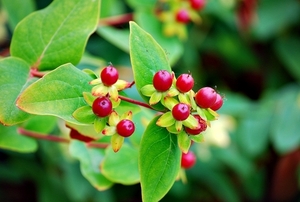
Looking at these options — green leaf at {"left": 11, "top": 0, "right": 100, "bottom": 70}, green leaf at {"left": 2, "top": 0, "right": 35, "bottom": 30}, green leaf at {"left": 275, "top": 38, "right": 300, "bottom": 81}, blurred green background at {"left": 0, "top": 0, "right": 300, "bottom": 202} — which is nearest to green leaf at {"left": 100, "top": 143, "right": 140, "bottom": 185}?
green leaf at {"left": 11, "top": 0, "right": 100, "bottom": 70}

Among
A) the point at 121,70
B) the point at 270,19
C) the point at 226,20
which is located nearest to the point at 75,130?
the point at 121,70

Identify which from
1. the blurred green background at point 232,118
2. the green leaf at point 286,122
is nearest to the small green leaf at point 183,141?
the blurred green background at point 232,118

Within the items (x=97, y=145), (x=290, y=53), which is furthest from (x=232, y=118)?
(x=97, y=145)

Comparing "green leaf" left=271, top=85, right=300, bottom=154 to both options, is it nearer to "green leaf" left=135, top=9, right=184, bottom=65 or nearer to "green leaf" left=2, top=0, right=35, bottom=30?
"green leaf" left=135, top=9, right=184, bottom=65

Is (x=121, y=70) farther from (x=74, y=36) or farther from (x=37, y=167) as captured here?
(x=74, y=36)

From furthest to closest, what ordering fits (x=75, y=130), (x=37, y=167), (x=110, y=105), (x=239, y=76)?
(x=239, y=76)
(x=37, y=167)
(x=75, y=130)
(x=110, y=105)

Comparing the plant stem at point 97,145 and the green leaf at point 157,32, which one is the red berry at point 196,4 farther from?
the plant stem at point 97,145
